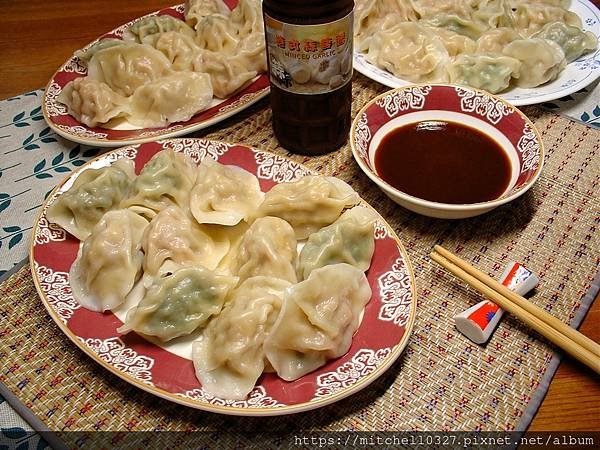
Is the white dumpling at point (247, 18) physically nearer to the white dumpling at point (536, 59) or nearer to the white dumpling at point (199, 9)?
the white dumpling at point (199, 9)

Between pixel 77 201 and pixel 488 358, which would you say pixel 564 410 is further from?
pixel 77 201

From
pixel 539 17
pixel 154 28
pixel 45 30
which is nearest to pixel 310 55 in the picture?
pixel 154 28

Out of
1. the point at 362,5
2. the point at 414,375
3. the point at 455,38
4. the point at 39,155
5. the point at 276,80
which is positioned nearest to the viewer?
the point at 414,375

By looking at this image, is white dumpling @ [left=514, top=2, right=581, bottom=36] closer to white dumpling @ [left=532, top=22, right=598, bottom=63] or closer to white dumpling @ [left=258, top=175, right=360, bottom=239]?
white dumpling @ [left=532, top=22, right=598, bottom=63]

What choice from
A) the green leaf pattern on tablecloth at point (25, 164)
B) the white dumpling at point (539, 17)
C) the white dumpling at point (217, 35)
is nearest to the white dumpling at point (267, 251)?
the green leaf pattern on tablecloth at point (25, 164)

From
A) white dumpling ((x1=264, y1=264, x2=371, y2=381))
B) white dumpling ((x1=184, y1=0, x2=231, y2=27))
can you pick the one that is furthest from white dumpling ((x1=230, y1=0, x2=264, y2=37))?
white dumpling ((x1=264, y1=264, x2=371, y2=381))

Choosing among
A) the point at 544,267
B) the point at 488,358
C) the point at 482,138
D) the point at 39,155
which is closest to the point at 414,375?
the point at 488,358
